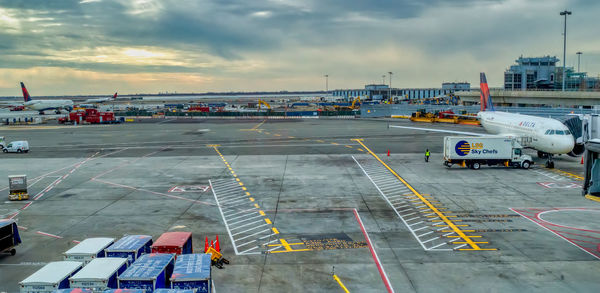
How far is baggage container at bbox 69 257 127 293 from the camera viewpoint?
15680mm

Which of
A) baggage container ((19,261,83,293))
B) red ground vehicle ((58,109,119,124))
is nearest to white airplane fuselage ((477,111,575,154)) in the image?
baggage container ((19,261,83,293))

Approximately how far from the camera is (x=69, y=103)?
186000 millimetres

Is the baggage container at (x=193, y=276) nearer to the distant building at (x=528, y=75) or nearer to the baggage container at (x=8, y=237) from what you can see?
the baggage container at (x=8, y=237)

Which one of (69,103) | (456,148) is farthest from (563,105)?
(69,103)

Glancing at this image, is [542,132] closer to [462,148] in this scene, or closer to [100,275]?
[462,148]

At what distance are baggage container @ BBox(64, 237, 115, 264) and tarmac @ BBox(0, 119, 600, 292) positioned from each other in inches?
145

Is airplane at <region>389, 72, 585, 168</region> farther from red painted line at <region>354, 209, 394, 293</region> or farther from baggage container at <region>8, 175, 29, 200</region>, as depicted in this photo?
baggage container at <region>8, 175, 29, 200</region>

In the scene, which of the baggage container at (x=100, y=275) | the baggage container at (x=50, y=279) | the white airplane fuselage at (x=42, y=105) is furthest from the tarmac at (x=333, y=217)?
the white airplane fuselage at (x=42, y=105)

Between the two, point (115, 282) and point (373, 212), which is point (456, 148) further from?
point (115, 282)

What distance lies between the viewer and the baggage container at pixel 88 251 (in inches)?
736

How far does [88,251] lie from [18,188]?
862 inches

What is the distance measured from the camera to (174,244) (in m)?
19.9

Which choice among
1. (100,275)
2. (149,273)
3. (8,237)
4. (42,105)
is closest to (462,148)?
(149,273)

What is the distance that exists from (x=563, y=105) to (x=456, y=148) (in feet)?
249
